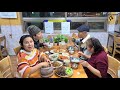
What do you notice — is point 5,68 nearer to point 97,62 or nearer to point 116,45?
point 97,62

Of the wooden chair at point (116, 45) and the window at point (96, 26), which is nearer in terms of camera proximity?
the wooden chair at point (116, 45)

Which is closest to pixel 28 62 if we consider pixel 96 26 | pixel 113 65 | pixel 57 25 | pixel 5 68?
pixel 5 68

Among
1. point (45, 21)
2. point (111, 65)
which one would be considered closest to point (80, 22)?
point (45, 21)

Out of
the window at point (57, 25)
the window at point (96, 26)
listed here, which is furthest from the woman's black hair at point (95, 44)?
the window at point (57, 25)

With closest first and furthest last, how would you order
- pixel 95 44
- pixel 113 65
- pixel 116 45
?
1. pixel 95 44
2. pixel 113 65
3. pixel 116 45

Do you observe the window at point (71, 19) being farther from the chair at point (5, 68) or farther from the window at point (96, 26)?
the chair at point (5, 68)

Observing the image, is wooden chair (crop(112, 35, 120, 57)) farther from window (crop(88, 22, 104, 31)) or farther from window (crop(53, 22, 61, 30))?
window (crop(53, 22, 61, 30))

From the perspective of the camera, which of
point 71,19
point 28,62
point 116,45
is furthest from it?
point 71,19

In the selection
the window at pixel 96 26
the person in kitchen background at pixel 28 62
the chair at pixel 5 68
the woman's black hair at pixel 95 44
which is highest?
the window at pixel 96 26

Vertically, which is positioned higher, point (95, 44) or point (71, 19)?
point (71, 19)

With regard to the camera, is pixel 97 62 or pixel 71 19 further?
pixel 71 19

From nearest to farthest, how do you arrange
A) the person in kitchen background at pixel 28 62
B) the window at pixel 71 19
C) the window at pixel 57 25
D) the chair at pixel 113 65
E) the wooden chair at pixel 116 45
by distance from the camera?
the person in kitchen background at pixel 28 62, the chair at pixel 113 65, the wooden chair at pixel 116 45, the window at pixel 71 19, the window at pixel 57 25
